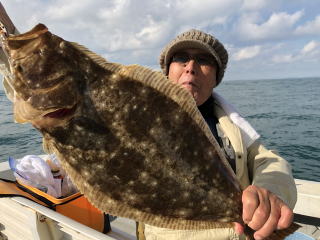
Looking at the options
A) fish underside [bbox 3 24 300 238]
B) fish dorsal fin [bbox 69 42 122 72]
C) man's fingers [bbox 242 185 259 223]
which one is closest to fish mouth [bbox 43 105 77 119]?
fish underside [bbox 3 24 300 238]

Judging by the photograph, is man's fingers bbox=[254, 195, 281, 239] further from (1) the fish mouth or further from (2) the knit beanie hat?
(2) the knit beanie hat

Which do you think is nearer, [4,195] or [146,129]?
[146,129]

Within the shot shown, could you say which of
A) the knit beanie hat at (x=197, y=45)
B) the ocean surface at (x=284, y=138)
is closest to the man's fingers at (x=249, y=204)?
the knit beanie hat at (x=197, y=45)

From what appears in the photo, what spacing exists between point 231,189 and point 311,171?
429 inches

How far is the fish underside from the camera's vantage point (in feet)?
5.07

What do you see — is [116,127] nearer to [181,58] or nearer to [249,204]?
[249,204]

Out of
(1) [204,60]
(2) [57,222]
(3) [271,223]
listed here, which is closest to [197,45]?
(1) [204,60]

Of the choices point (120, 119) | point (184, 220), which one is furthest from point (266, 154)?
point (120, 119)

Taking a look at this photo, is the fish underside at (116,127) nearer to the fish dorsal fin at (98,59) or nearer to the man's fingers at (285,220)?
the fish dorsal fin at (98,59)

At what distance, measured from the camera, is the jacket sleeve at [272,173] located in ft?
7.47

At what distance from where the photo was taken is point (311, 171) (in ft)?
36.1

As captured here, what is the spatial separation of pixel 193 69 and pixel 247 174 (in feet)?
4.13

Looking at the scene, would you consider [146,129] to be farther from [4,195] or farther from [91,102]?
[4,195]

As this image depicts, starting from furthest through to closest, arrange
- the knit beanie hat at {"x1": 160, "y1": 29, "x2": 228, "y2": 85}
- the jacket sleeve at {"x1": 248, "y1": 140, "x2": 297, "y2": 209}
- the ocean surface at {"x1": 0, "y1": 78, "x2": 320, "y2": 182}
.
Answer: the ocean surface at {"x1": 0, "y1": 78, "x2": 320, "y2": 182} → the knit beanie hat at {"x1": 160, "y1": 29, "x2": 228, "y2": 85} → the jacket sleeve at {"x1": 248, "y1": 140, "x2": 297, "y2": 209}
